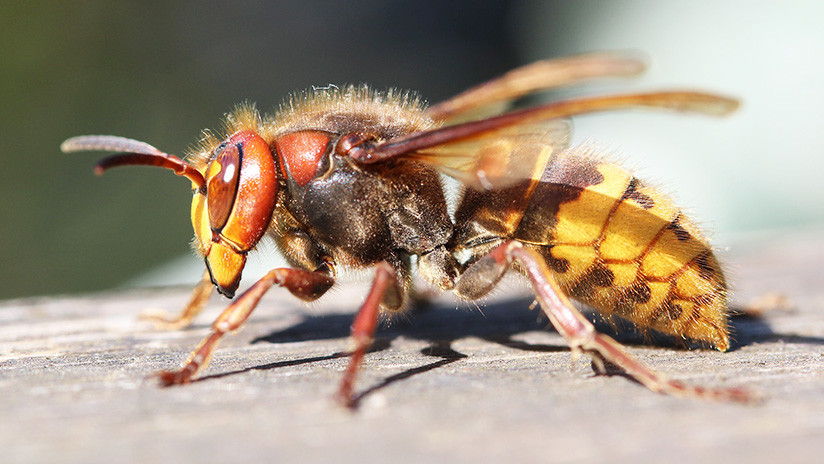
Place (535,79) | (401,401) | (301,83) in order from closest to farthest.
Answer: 1. (401,401)
2. (535,79)
3. (301,83)

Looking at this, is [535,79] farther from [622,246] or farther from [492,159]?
[622,246]

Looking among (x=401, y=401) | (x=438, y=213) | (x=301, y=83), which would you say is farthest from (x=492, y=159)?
(x=301, y=83)

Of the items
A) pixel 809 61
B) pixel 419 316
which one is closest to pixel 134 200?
pixel 419 316

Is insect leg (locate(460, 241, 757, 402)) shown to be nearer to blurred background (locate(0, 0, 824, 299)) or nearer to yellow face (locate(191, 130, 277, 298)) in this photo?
yellow face (locate(191, 130, 277, 298))

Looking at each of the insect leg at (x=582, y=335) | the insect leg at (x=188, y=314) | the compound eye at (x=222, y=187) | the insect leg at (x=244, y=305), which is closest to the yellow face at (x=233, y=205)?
the compound eye at (x=222, y=187)

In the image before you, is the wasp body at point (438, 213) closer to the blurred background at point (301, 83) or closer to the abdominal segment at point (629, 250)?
the abdominal segment at point (629, 250)
